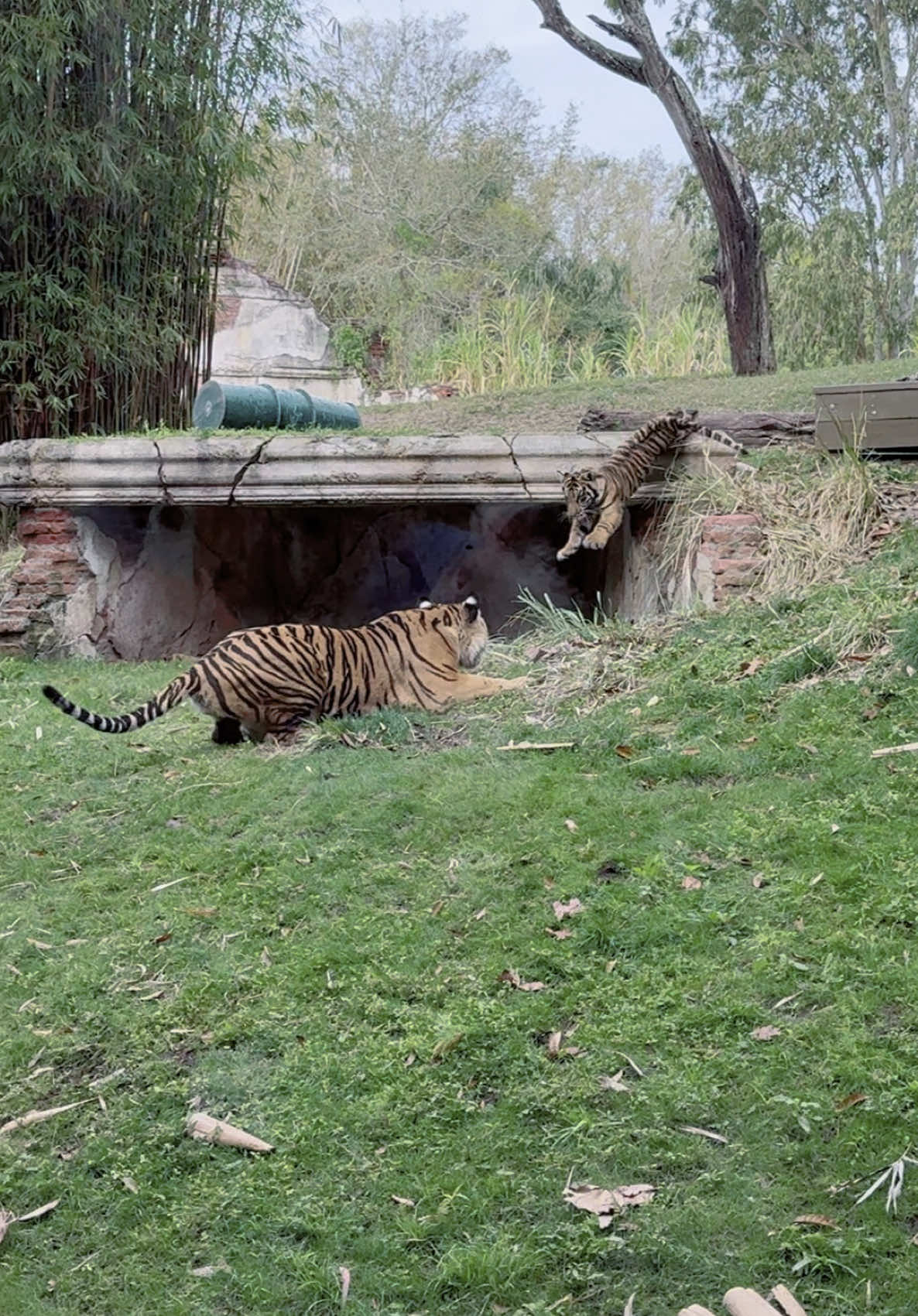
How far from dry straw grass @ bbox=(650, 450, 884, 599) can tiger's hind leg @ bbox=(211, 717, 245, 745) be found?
271cm

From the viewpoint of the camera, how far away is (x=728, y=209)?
1316 cm

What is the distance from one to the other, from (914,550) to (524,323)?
7895 millimetres

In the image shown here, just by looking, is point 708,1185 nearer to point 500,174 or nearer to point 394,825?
point 394,825

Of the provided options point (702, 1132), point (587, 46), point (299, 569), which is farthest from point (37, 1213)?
point (587, 46)

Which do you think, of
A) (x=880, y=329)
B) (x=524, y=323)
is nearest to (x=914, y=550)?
(x=524, y=323)

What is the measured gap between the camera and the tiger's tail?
5.02 m

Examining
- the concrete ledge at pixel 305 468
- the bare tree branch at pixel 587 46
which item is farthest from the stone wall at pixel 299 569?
the bare tree branch at pixel 587 46

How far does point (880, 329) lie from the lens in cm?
2206

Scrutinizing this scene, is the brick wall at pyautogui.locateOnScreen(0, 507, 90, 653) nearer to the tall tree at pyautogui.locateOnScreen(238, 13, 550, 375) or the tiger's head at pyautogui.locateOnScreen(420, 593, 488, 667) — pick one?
the tiger's head at pyautogui.locateOnScreen(420, 593, 488, 667)

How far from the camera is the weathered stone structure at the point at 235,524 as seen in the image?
26.2 ft

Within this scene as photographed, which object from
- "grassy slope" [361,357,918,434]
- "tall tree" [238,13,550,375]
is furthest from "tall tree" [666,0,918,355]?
"grassy slope" [361,357,918,434]

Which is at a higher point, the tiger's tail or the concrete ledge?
the concrete ledge

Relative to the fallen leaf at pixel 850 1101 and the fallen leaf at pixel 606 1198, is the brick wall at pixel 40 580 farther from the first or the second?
the fallen leaf at pixel 850 1101

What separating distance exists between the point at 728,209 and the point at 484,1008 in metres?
11.5
